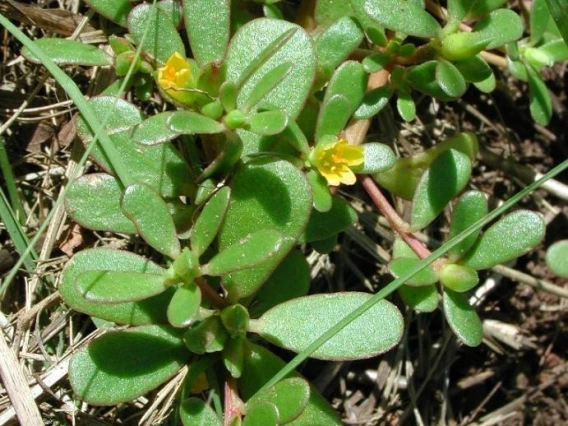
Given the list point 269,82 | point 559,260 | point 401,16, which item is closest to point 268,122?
point 269,82

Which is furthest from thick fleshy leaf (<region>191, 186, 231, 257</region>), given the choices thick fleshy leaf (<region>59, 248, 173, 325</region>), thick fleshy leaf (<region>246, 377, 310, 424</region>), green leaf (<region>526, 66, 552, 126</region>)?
green leaf (<region>526, 66, 552, 126</region>)

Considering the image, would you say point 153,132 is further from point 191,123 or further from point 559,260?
point 559,260

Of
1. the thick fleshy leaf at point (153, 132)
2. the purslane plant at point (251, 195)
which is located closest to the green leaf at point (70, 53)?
the purslane plant at point (251, 195)

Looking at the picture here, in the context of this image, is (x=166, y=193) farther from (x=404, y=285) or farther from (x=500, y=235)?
(x=500, y=235)

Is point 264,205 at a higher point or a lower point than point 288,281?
higher

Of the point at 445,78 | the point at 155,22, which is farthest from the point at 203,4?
the point at 445,78

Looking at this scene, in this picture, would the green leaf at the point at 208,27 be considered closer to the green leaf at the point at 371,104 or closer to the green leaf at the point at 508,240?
the green leaf at the point at 371,104

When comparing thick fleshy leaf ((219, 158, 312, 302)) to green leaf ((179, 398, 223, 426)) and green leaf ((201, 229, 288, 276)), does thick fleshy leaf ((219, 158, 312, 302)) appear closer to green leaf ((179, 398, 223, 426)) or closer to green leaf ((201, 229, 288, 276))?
green leaf ((201, 229, 288, 276))
